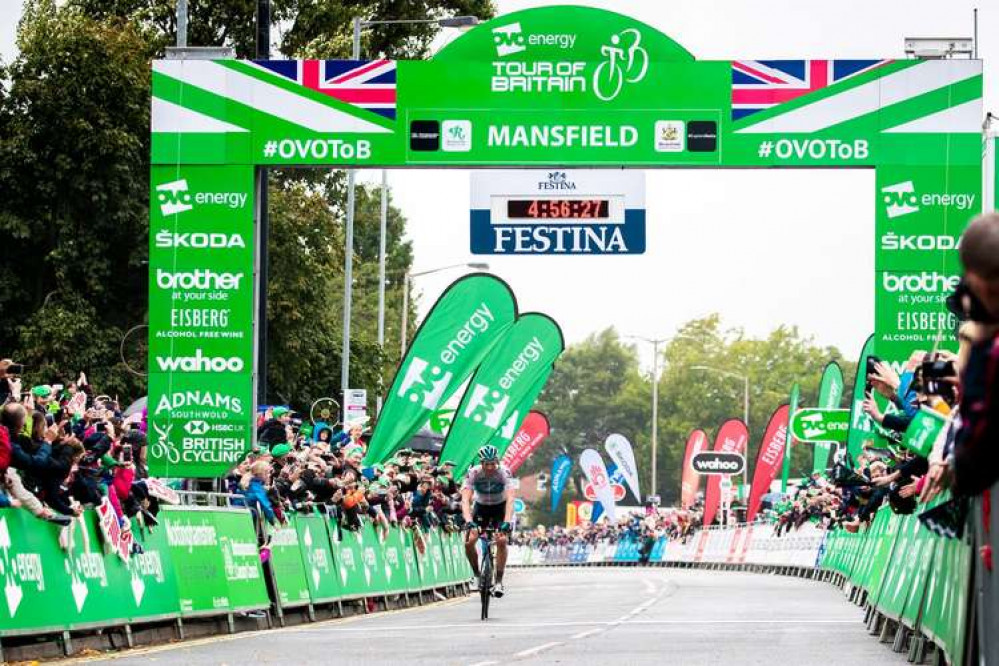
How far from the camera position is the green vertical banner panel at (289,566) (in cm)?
2050

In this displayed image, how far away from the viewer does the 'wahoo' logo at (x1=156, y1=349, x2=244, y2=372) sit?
21.9 metres

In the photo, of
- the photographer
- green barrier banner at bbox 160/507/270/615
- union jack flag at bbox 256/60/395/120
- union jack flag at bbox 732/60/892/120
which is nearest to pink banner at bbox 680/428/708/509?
union jack flag at bbox 732/60/892/120

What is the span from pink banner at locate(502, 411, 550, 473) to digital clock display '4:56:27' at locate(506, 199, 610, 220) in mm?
28984

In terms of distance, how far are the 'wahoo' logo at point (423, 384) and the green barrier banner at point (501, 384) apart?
4.45m

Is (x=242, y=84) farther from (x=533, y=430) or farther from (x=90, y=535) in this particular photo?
(x=533, y=430)

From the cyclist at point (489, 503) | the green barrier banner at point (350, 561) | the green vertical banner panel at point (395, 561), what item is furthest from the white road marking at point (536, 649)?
the green vertical banner panel at point (395, 561)

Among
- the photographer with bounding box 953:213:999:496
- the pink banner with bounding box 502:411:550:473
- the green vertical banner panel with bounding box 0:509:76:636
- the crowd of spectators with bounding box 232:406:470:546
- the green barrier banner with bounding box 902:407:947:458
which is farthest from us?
the pink banner with bounding box 502:411:550:473

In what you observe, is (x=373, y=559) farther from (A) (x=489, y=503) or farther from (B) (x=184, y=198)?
(B) (x=184, y=198)

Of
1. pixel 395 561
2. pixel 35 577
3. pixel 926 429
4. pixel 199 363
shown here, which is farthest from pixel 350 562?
pixel 926 429

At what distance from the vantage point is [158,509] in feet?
57.0

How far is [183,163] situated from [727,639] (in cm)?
931

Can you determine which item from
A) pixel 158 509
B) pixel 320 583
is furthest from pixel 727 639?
pixel 320 583

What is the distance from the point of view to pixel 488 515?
20.9 meters

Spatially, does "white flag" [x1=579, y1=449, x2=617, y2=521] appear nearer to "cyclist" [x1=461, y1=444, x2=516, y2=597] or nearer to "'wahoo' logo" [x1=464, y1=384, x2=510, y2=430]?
"'wahoo' logo" [x1=464, y1=384, x2=510, y2=430]
